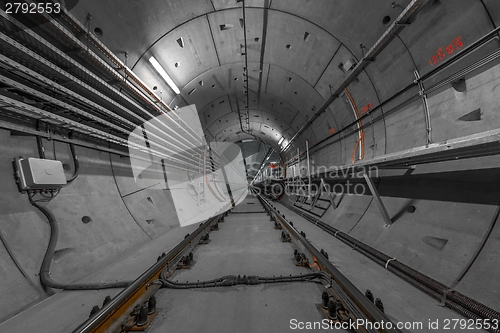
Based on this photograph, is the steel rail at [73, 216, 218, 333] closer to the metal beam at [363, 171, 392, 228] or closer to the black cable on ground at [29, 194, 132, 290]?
the black cable on ground at [29, 194, 132, 290]

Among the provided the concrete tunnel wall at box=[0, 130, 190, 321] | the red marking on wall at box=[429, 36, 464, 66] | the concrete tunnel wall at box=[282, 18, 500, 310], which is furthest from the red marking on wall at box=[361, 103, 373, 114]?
the concrete tunnel wall at box=[0, 130, 190, 321]

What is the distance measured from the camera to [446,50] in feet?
10.5

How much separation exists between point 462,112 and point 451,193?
1250 mm

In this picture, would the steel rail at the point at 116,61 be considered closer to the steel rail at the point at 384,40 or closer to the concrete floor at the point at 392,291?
the steel rail at the point at 384,40

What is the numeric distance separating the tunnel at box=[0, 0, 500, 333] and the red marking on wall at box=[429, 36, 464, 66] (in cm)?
2

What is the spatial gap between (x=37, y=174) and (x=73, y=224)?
0.86m

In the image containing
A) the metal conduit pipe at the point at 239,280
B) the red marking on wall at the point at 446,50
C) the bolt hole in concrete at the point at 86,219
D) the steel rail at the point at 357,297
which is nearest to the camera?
the steel rail at the point at 357,297

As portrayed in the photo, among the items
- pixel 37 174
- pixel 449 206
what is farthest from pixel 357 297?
pixel 37 174

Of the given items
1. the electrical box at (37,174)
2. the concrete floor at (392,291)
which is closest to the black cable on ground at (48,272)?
the electrical box at (37,174)

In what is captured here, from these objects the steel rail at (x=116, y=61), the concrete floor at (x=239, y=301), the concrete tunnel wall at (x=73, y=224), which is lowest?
the concrete floor at (x=239, y=301)

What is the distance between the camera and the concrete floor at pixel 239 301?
1.74 m

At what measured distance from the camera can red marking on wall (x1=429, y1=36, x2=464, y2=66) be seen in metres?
3.03

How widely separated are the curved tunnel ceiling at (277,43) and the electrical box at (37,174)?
2.48 meters

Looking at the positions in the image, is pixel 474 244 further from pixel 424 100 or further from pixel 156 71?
pixel 156 71
